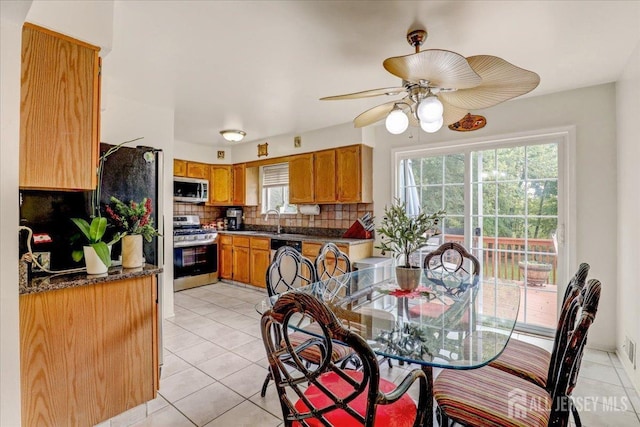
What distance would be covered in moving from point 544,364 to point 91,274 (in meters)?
2.58

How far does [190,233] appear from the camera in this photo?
490cm

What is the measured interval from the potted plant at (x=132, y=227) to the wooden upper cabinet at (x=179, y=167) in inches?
124

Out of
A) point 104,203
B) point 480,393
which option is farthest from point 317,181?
point 480,393

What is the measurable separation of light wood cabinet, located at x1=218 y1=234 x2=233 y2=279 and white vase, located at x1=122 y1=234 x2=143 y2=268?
3.32m

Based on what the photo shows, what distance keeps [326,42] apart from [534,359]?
2339 millimetres

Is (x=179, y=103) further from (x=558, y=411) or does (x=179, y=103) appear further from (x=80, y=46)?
(x=558, y=411)

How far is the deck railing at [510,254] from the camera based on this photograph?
316 centimetres

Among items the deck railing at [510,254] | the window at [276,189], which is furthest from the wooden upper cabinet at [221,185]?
the deck railing at [510,254]

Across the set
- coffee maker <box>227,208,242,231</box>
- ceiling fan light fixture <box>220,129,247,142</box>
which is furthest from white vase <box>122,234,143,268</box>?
coffee maker <box>227,208,242,231</box>

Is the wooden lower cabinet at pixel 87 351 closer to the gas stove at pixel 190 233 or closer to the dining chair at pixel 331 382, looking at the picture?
the dining chair at pixel 331 382

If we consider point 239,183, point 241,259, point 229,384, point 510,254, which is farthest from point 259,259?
point 510,254

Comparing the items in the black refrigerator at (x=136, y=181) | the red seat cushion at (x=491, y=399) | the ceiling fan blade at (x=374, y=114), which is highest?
the ceiling fan blade at (x=374, y=114)

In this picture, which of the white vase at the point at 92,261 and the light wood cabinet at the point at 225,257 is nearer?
the white vase at the point at 92,261

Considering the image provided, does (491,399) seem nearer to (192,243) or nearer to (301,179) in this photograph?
(301,179)
